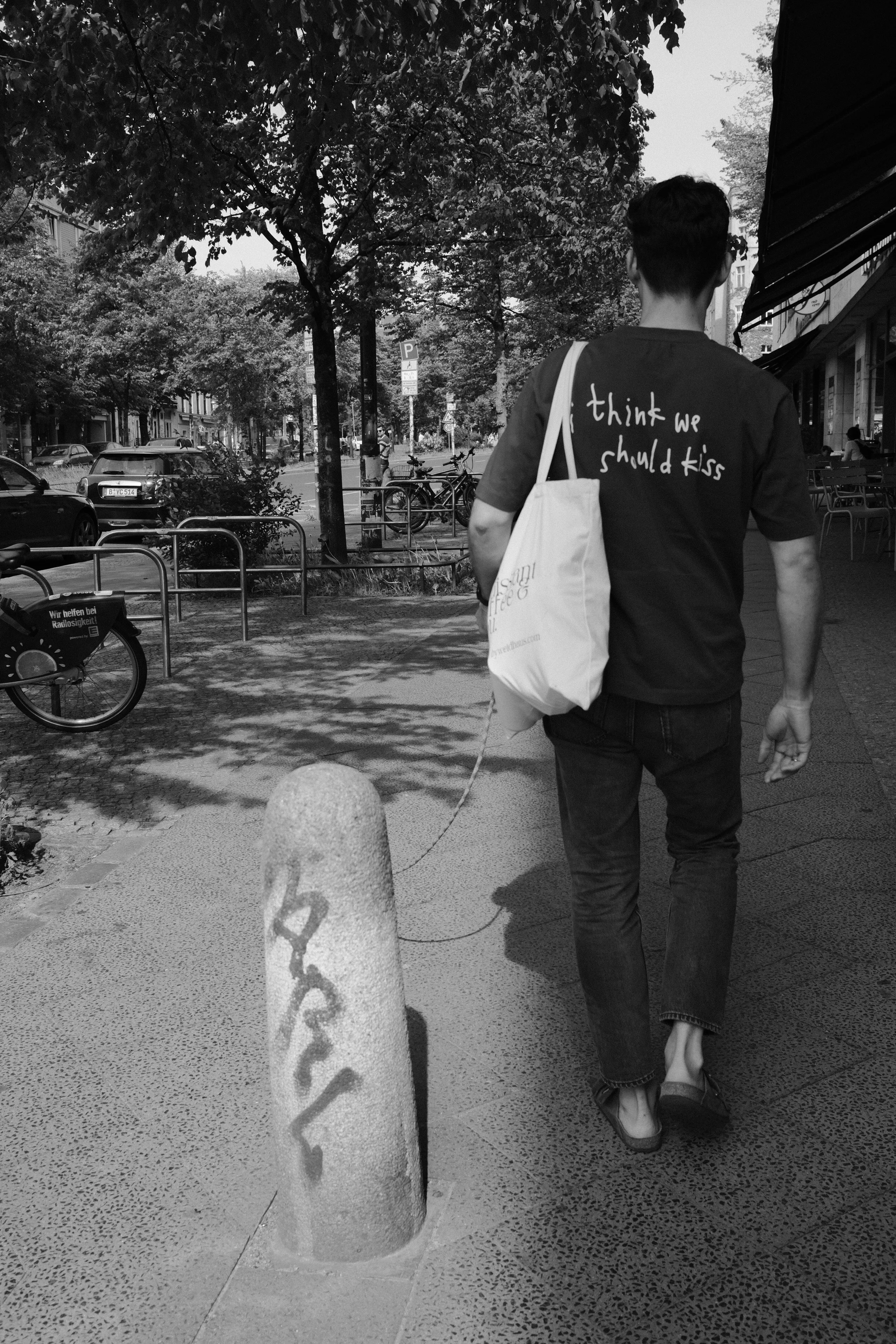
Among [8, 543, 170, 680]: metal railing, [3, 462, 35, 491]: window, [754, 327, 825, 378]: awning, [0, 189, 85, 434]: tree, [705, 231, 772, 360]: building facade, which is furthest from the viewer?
[0, 189, 85, 434]: tree

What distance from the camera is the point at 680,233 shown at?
2.43 metres

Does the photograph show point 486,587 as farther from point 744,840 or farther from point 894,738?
point 894,738

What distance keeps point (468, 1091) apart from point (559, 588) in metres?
1.28

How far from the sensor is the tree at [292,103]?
730cm

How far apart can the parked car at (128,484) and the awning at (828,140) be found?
10.4 m

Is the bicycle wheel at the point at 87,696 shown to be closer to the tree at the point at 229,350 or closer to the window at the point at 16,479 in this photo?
the window at the point at 16,479

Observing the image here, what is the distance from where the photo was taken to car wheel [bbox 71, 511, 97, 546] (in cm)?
1767

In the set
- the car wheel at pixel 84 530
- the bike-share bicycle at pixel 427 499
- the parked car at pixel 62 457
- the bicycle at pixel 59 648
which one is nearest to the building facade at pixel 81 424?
the parked car at pixel 62 457

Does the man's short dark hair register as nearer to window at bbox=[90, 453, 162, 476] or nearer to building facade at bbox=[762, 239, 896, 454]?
building facade at bbox=[762, 239, 896, 454]

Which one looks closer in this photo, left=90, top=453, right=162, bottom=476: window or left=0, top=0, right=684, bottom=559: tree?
left=0, top=0, right=684, bottom=559: tree

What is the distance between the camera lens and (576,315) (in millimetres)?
32188

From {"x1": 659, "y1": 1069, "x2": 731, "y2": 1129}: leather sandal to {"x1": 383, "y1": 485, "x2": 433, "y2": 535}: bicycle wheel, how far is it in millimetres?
16301

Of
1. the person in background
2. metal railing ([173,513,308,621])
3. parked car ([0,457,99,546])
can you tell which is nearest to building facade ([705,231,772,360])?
the person in background

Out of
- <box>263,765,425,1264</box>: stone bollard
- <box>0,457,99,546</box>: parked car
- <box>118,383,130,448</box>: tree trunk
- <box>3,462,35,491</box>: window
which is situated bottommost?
<box>263,765,425,1264</box>: stone bollard
